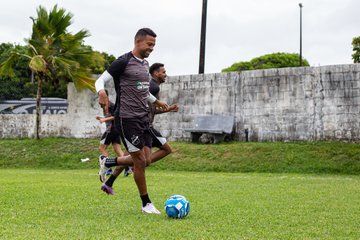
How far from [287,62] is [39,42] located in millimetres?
44988

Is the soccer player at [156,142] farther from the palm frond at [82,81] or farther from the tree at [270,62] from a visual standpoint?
the tree at [270,62]

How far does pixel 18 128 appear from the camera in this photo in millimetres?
25234

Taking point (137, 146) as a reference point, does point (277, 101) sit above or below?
above

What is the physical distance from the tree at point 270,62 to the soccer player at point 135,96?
57421 millimetres

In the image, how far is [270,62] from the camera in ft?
213

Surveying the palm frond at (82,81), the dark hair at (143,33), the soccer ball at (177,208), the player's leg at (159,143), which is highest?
the palm frond at (82,81)

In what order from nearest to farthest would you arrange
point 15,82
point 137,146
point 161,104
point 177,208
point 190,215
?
point 177,208, point 190,215, point 137,146, point 161,104, point 15,82

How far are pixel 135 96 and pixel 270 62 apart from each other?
5909cm

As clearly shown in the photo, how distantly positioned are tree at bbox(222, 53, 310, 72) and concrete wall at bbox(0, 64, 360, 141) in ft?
140

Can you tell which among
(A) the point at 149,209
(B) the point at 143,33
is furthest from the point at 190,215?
(B) the point at 143,33

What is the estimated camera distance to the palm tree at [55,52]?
2319 centimetres

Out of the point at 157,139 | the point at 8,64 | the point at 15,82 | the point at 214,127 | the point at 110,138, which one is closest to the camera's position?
the point at 157,139

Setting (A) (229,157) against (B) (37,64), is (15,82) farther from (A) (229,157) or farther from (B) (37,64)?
(A) (229,157)

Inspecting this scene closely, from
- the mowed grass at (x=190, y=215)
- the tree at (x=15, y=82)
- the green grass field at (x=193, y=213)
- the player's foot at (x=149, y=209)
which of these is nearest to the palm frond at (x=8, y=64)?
Result: the green grass field at (x=193, y=213)
